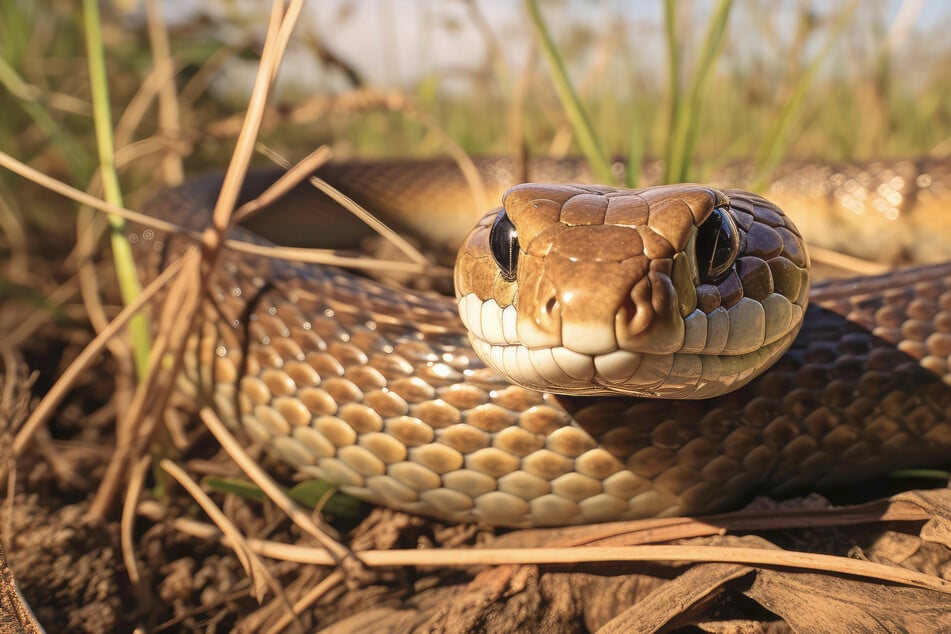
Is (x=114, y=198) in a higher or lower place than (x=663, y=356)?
higher

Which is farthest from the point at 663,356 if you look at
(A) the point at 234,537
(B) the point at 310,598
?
(A) the point at 234,537

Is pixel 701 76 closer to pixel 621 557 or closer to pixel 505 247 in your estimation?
pixel 505 247

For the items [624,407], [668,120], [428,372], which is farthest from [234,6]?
[624,407]

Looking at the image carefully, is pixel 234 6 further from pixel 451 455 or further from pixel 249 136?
pixel 451 455

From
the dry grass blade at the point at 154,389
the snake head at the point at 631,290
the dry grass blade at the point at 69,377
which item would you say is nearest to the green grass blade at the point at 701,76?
the snake head at the point at 631,290

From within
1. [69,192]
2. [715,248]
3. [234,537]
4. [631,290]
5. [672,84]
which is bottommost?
[234,537]

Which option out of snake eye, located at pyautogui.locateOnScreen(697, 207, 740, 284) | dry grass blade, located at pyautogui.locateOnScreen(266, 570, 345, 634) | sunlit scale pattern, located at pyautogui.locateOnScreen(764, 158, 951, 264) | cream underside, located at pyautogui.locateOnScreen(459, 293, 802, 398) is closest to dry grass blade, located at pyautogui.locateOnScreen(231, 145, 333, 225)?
cream underside, located at pyautogui.locateOnScreen(459, 293, 802, 398)
